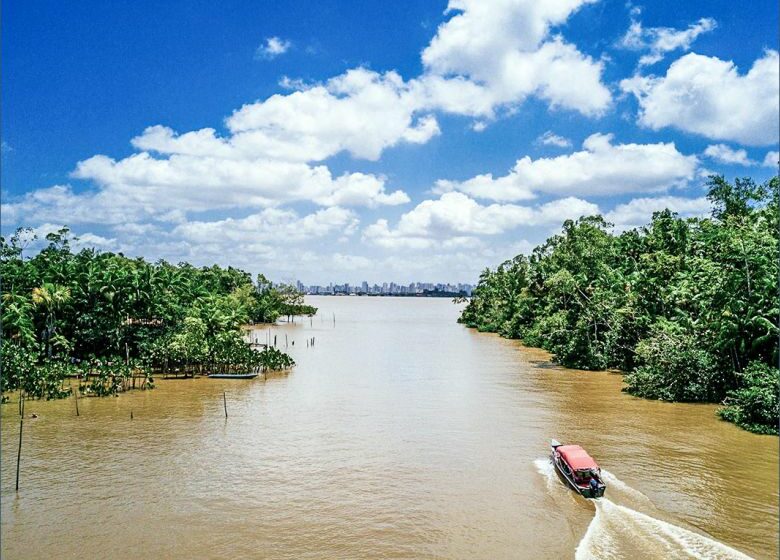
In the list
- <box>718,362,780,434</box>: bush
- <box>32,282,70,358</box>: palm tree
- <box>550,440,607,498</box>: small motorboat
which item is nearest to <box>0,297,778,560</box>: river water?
<box>550,440,607,498</box>: small motorboat

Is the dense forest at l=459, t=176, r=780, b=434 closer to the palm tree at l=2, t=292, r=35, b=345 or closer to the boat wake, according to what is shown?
the boat wake

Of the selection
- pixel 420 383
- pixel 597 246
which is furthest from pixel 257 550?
pixel 597 246

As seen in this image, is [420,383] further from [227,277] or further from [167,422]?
[227,277]

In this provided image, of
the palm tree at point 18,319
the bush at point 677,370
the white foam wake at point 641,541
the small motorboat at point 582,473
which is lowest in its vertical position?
the white foam wake at point 641,541

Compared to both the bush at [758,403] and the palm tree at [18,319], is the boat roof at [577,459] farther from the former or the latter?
the palm tree at [18,319]

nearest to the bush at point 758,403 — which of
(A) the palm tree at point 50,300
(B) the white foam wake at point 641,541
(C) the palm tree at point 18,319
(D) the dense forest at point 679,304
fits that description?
(D) the dense forest at point 679,304
